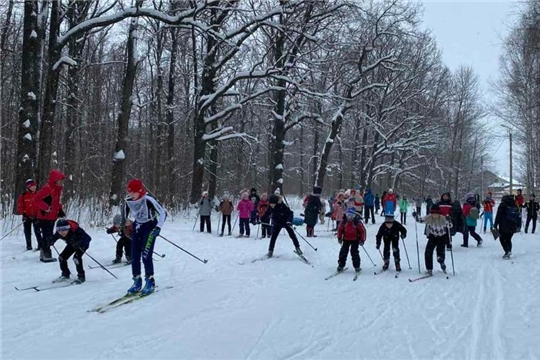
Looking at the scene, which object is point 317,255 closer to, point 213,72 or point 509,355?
point 509,355

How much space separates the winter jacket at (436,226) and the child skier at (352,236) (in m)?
1.45

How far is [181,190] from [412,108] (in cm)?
2168

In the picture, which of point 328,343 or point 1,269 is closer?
point 328,343

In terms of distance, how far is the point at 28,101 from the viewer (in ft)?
46.2

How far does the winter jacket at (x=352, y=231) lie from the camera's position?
10656 millimetres

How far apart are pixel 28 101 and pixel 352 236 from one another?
10083mm

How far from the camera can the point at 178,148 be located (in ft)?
103

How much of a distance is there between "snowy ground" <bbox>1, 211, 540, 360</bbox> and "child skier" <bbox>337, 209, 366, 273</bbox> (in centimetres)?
44

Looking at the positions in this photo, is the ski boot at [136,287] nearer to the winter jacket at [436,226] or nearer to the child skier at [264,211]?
the winter jacket at [436,226]

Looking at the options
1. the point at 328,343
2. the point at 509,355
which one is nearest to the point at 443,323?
the point at 509,355

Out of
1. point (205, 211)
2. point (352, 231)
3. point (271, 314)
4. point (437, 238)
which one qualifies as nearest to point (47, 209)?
point (271, 314)

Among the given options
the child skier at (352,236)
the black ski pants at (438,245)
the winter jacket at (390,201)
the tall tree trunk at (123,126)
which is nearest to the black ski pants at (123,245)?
the child skier at (352,236)

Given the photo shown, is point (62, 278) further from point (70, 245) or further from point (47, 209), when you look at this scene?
point (47, 209)

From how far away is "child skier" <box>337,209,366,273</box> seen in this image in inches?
419
